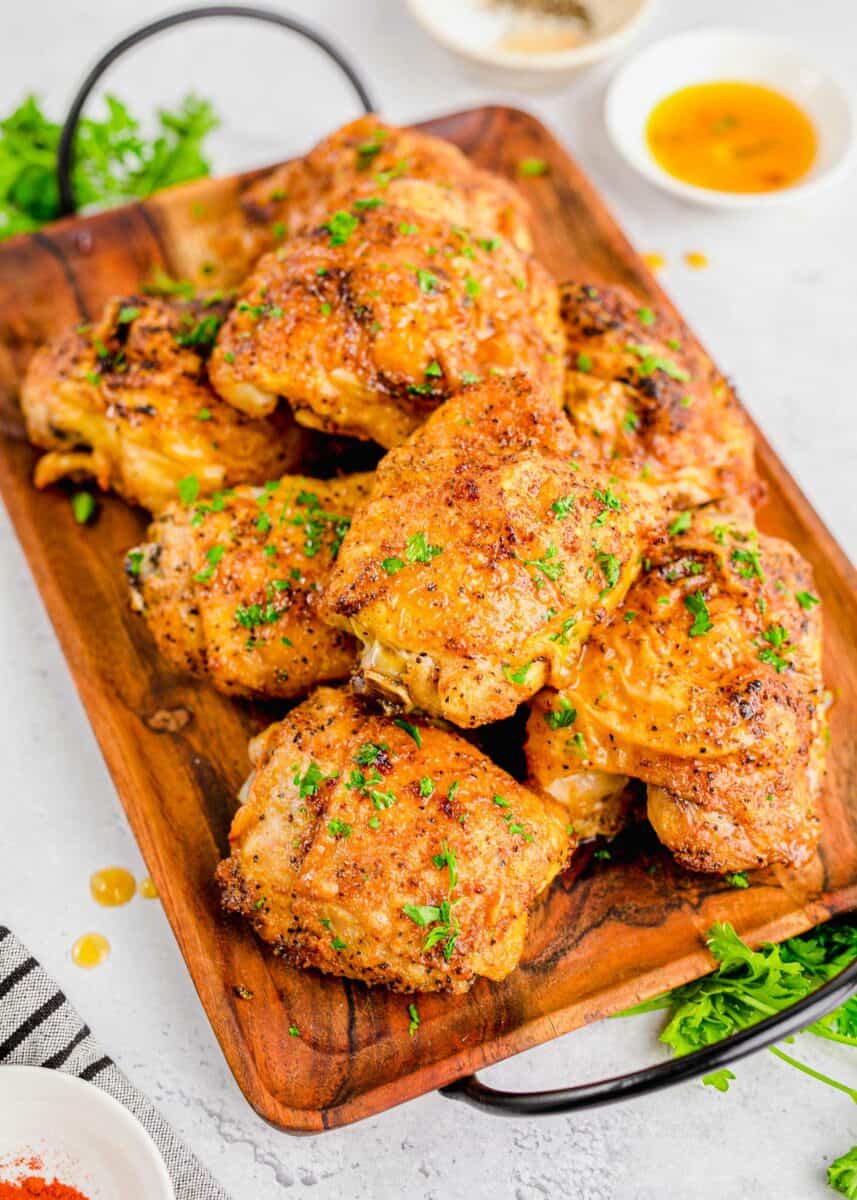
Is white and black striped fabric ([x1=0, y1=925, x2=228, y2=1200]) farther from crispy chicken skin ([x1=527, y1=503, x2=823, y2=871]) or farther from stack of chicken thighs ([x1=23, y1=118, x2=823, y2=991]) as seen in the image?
crispy chicken skin ([x1=527, y1=503, x2=823, y2=871])

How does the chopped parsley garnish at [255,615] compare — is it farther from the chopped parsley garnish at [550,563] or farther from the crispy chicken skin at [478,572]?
the chopped parsley garnish at [550,563]

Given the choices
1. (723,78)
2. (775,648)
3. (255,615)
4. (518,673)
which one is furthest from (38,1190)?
(723,78)

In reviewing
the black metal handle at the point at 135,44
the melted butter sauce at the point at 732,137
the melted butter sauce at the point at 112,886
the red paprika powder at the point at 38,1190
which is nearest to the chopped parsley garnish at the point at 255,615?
the melted butter sauce at the point at 112,886

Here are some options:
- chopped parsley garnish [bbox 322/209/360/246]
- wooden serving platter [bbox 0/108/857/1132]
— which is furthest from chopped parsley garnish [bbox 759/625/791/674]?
chopped parsley garnish [bbox 322/209/360/246]

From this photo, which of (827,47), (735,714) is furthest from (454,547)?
(827,47)

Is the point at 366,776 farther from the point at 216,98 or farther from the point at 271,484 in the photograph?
the point at 216,98
